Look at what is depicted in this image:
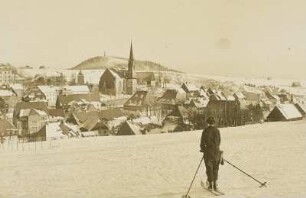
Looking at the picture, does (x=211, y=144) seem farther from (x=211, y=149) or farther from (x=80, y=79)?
(x=80, y=79)

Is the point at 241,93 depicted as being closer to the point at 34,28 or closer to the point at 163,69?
the point at 163,69

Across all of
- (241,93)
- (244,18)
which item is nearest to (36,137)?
(241,93)

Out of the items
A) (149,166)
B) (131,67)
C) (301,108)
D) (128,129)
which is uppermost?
(131,67)

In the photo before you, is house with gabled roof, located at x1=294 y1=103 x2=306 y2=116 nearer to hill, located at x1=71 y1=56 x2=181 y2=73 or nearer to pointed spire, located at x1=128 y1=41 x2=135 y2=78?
hill, located at x1=71 y1=56 x2=181 y2=73

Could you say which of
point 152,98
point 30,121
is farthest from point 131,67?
point 30,121

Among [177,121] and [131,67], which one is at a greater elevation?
[131,67]

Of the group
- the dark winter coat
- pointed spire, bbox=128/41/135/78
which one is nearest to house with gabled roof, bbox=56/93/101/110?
pointed spire, bbox=128/41/135/78
